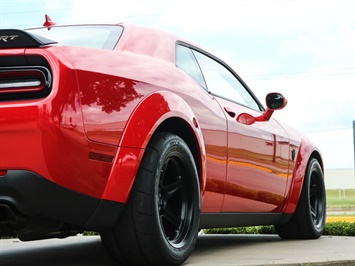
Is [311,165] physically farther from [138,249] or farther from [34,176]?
[34,176]

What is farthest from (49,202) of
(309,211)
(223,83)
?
(309,211)

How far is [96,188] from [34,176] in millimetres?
357

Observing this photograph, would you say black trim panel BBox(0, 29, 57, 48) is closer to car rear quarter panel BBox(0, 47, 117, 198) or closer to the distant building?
car rear quarter panel BBox(0, 47, 117, 198)

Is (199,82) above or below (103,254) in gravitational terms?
above

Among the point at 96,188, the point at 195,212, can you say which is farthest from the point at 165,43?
the point at 96,188

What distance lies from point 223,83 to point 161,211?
1.84 m

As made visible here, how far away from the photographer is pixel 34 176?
3.18 m

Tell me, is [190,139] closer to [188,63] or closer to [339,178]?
[188,63]

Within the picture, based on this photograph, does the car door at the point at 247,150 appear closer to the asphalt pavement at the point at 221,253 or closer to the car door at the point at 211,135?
the car door at the point at 211,135

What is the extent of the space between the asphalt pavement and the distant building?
48756mm

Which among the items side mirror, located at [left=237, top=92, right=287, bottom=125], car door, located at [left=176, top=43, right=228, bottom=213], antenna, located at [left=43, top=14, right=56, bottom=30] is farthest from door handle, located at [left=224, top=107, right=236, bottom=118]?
antenna, located at [left=43, top=14, right=56, bottom=30]

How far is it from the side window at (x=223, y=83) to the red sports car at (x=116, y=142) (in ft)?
0.35

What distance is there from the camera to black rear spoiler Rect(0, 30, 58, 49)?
3.38 m

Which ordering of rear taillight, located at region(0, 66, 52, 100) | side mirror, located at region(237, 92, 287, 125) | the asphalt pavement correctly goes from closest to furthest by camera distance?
1. rear taillight, located at region(0, 66, 52, 100)
2. the asphalt pavement
3. side mirror, located at region(237, 92, 287, 125)
